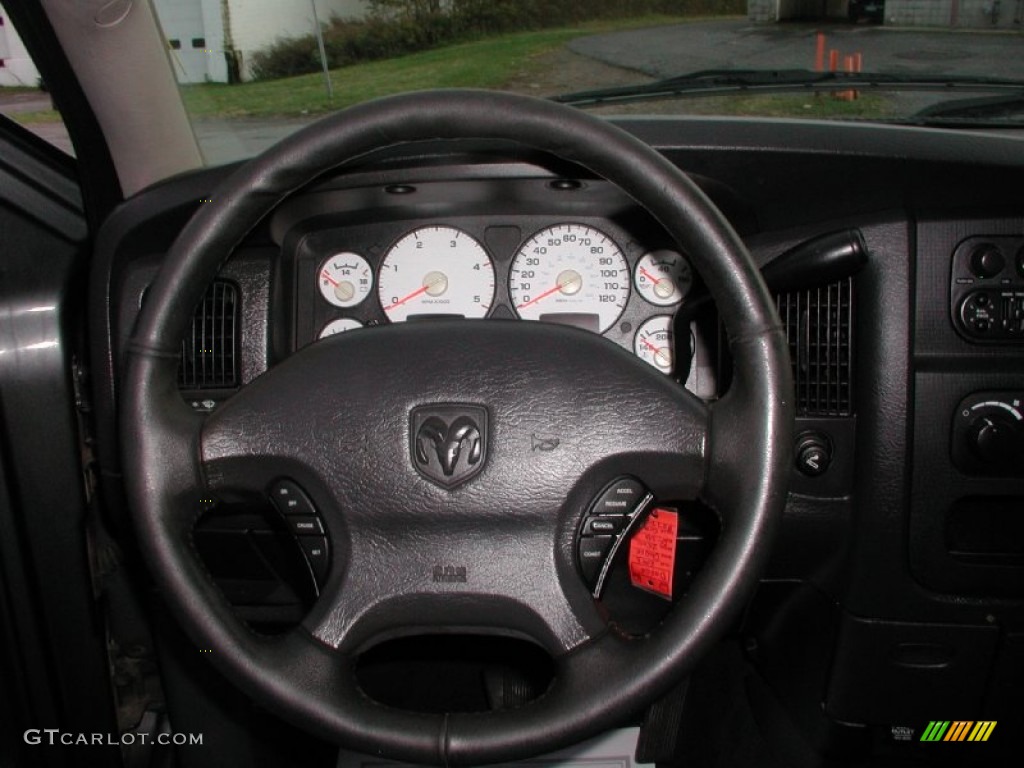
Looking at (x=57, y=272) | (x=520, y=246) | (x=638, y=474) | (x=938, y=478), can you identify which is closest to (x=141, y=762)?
(x=57, y=272)

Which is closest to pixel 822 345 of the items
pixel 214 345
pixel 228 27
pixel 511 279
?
pixel 511 279

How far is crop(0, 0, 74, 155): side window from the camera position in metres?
1.70

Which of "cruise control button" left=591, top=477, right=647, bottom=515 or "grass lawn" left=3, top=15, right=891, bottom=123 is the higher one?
"grass lawn" left=3, top=15, right=891, bottom=123

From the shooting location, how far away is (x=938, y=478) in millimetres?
1599

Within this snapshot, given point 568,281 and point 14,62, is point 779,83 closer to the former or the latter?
point 568,281

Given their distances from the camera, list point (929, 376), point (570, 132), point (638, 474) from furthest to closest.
→ 1. point (929, 376)
2. point (638, 474)
3. point (570, 132)

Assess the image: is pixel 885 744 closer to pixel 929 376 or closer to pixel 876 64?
pixel 929 376

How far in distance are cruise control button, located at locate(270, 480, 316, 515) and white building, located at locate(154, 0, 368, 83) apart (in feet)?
3.18

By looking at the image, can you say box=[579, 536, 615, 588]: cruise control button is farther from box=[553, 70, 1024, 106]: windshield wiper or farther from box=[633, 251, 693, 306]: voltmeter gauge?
box=[553, 70, 1024, 106]: windshield wiper

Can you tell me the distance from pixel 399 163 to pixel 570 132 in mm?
558

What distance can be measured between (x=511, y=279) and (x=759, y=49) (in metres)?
0.70

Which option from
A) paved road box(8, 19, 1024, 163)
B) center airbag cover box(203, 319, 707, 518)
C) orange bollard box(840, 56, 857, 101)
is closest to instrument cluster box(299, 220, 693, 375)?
paved road box(8, 19, 1024, 163)

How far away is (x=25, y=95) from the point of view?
175 cm

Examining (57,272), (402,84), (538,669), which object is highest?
(402,84)
